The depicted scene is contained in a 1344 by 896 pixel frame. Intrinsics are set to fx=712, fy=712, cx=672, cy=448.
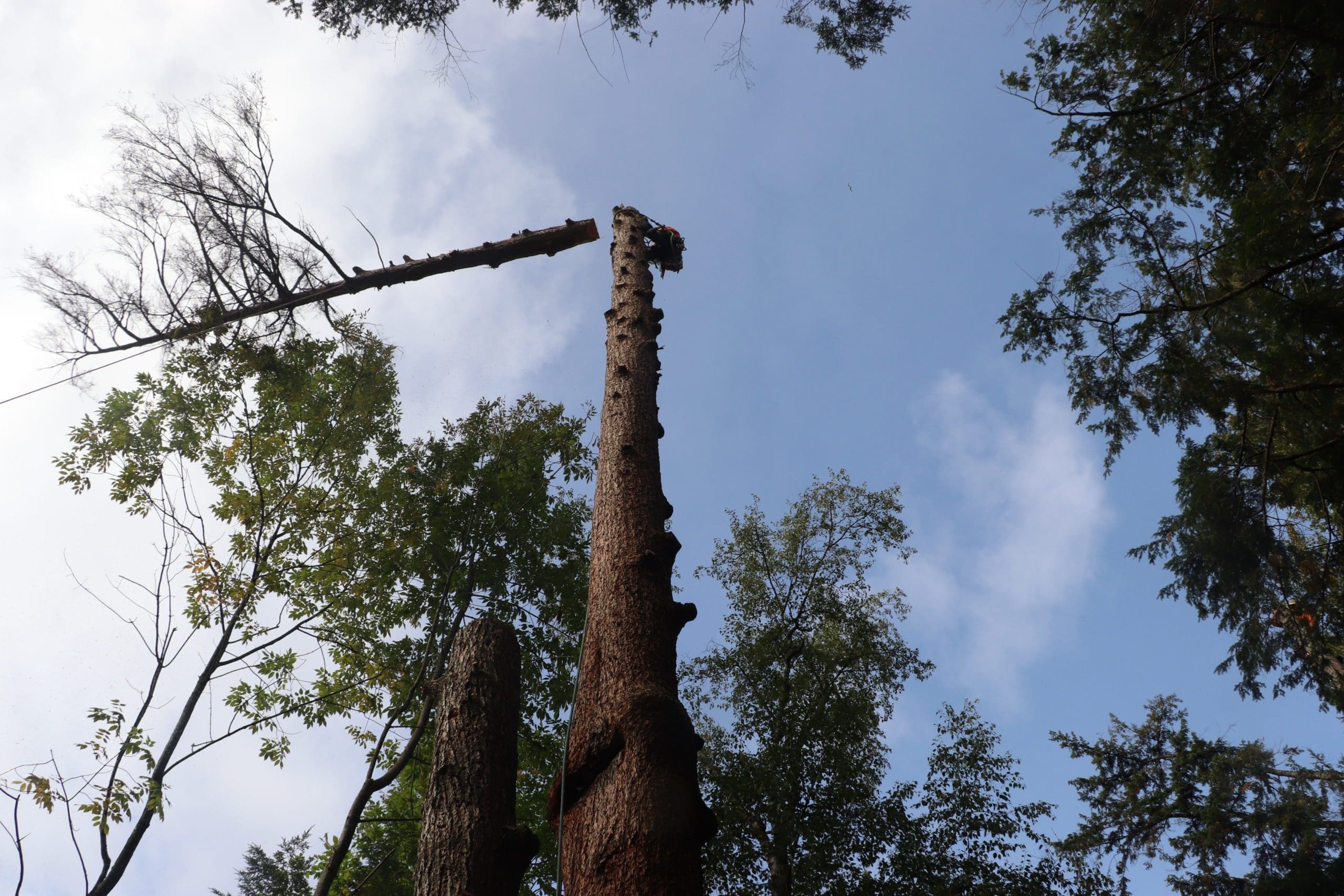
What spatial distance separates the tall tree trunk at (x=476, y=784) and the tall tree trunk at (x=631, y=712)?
1.36 feet

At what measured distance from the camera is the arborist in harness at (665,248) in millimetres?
7023

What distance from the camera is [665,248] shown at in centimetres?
709

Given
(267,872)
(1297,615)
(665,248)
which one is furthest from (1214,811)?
(267,872)

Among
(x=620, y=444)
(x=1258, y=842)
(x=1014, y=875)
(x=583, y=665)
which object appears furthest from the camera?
(x=1258, y=842)

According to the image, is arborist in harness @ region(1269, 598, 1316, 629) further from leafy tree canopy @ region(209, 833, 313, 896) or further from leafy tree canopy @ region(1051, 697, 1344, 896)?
leafy tree canopy @ region(209, 833, 313, 896)

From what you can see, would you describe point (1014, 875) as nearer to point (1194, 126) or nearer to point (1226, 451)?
point (1226, 451)

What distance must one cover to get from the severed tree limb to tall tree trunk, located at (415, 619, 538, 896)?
12.7ft

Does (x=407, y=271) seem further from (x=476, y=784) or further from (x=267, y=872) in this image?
(x=267, y=872)

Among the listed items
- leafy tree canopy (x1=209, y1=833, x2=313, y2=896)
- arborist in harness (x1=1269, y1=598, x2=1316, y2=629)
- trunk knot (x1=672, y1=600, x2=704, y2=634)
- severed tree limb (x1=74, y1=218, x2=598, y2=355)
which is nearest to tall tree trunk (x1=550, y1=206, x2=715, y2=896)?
trunk knot (x1=672, y1=600, x2=704, y2=634)

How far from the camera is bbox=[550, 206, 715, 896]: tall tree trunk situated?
249cm

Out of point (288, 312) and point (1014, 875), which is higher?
point (288, 312)

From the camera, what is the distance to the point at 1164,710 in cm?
1550

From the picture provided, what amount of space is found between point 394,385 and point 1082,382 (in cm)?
964

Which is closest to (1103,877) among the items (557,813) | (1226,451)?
(1226,451)
